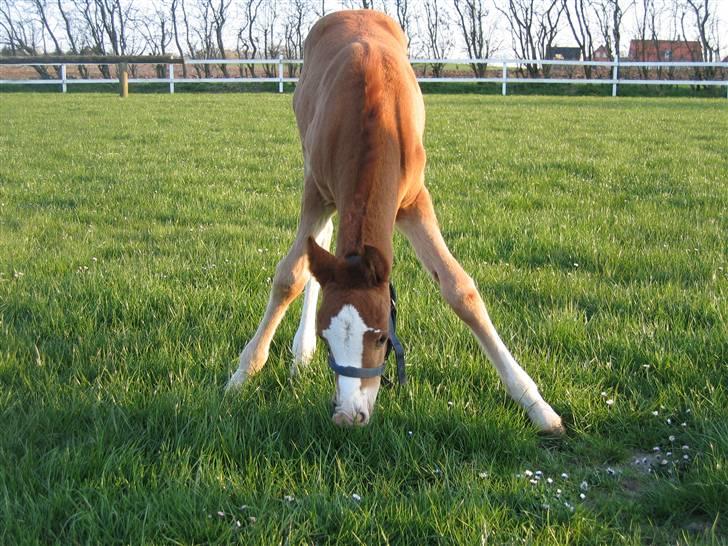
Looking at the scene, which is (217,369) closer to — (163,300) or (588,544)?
(163,300)

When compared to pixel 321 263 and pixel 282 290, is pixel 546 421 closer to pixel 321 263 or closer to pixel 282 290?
pixel 321 263

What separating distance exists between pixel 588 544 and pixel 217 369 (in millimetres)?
1767

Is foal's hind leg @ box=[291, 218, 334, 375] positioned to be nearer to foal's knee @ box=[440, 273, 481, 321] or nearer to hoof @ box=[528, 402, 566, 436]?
foal's knee @ box=[440, 273, 481, 321]

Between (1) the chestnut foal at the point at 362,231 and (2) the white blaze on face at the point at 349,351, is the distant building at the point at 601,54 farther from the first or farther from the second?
(2) the white blaze on face at the point at 349,351

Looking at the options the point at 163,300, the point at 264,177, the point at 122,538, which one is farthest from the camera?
the point at 264,177

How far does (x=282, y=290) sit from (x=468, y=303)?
83 cm

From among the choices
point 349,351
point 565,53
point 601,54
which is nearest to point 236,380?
point 349,351

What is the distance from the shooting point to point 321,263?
2.49m

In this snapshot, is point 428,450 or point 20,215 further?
point 20,215

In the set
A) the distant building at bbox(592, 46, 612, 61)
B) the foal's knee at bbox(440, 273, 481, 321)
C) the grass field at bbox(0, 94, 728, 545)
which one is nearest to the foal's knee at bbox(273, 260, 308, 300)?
the grass field at bbox(0, 94, 728, 545)

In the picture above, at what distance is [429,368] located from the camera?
3199mm

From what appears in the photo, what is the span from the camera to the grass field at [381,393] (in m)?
2.21

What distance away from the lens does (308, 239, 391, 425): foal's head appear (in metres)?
2.41

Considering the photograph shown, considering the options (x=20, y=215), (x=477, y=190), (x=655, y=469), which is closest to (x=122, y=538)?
(x=655, y=469)
